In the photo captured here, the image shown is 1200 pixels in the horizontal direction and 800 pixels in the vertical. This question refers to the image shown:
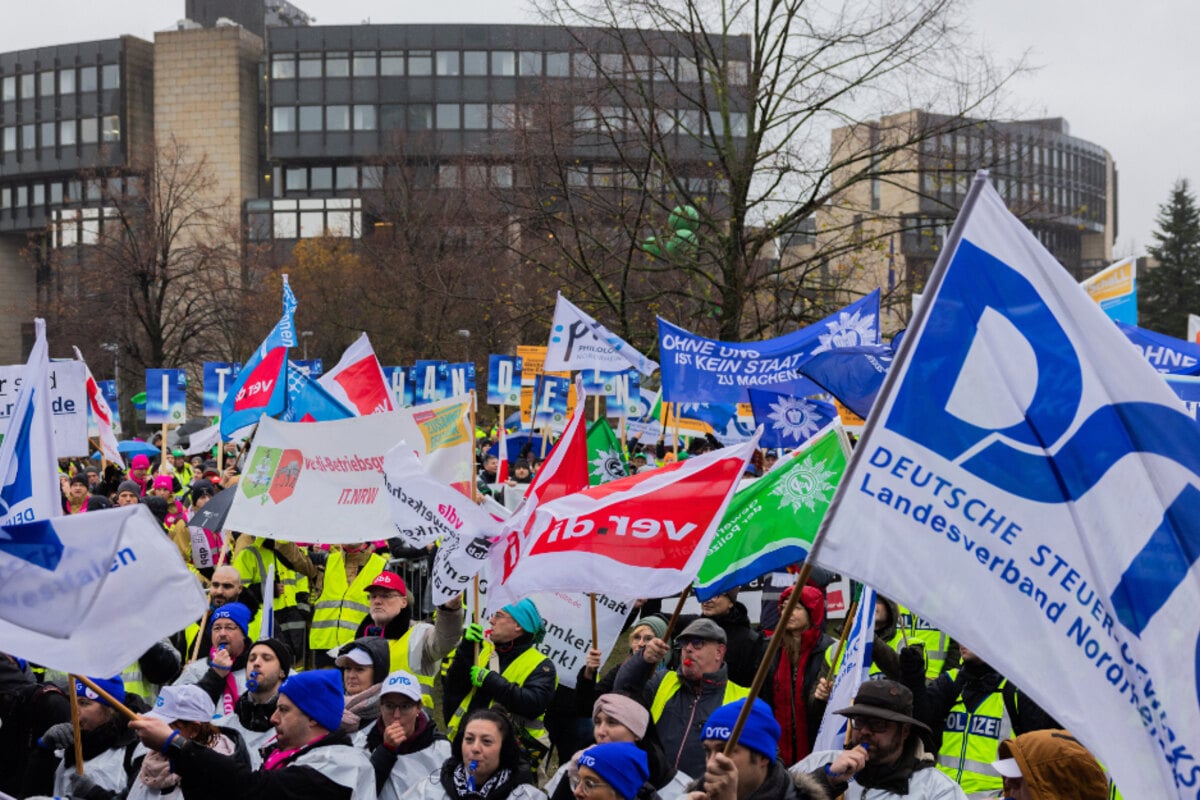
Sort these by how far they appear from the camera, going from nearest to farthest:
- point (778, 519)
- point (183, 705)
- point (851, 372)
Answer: point (183, 705)
point (778, 519)
point (851, 372)

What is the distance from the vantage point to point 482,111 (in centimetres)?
7750

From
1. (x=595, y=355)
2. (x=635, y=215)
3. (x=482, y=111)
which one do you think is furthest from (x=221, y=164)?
(x=595, y=355)

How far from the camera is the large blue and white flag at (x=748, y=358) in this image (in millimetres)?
11766

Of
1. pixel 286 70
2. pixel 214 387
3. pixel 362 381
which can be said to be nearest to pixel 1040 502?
pixel 362 381

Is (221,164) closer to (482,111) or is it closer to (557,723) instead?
(482,111)

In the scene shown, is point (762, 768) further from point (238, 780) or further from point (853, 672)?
point (238, 780)

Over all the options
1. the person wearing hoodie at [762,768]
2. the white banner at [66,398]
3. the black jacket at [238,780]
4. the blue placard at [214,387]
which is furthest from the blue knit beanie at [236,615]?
the blue placard at [214,387]

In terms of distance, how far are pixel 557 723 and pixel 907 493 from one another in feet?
12.1

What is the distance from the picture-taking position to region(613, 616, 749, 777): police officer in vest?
629cm

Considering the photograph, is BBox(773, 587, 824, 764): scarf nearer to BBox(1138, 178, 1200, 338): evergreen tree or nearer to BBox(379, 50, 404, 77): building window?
BBox(1138, 178, 1200, 338): evergreen tree

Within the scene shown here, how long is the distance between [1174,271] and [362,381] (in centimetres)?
5604

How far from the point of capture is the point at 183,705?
5277 millimetres

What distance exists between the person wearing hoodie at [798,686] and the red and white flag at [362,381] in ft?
18.7

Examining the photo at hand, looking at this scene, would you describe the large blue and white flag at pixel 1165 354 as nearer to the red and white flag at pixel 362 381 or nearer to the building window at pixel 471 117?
the red and white flag at pixel 362 381
